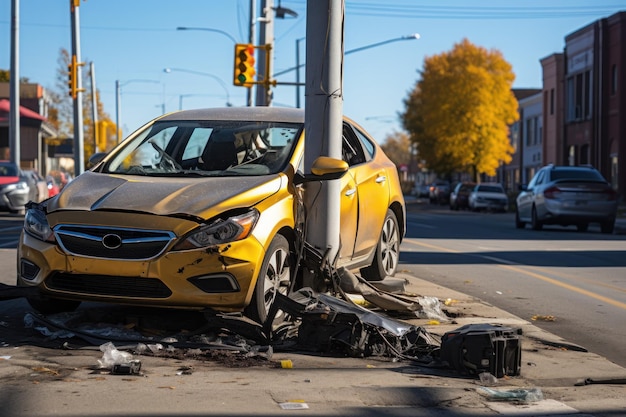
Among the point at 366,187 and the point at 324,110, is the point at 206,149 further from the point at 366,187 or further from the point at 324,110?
the point at 366,187

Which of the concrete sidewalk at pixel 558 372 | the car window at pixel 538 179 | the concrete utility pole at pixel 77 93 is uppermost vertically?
the concrete utility pole at pixel 77 93

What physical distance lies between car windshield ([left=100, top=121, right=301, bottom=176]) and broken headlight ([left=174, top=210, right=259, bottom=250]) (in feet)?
3.36

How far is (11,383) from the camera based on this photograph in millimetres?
5816

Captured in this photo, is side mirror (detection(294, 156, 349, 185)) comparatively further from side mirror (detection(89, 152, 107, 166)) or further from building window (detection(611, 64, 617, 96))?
building window (detection(611, 64, 617, 96))

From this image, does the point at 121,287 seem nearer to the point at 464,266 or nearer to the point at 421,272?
the point at 421,272

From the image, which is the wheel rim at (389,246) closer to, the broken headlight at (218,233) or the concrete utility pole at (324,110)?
the concrete utility pole at (324,110)

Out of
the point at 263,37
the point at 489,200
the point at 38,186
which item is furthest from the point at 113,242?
the point at 489,200

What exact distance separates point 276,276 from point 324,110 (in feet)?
5.56

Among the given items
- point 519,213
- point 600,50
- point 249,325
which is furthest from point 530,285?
point 600,50

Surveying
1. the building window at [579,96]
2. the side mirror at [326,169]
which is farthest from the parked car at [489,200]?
the side mirror at [326,169]

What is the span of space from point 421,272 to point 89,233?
6549 mm

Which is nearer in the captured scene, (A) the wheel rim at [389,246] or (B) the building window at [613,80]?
(A) the wheel rim at [389,246]

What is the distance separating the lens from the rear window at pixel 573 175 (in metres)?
25.8

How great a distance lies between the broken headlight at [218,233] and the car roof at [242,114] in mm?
1979
